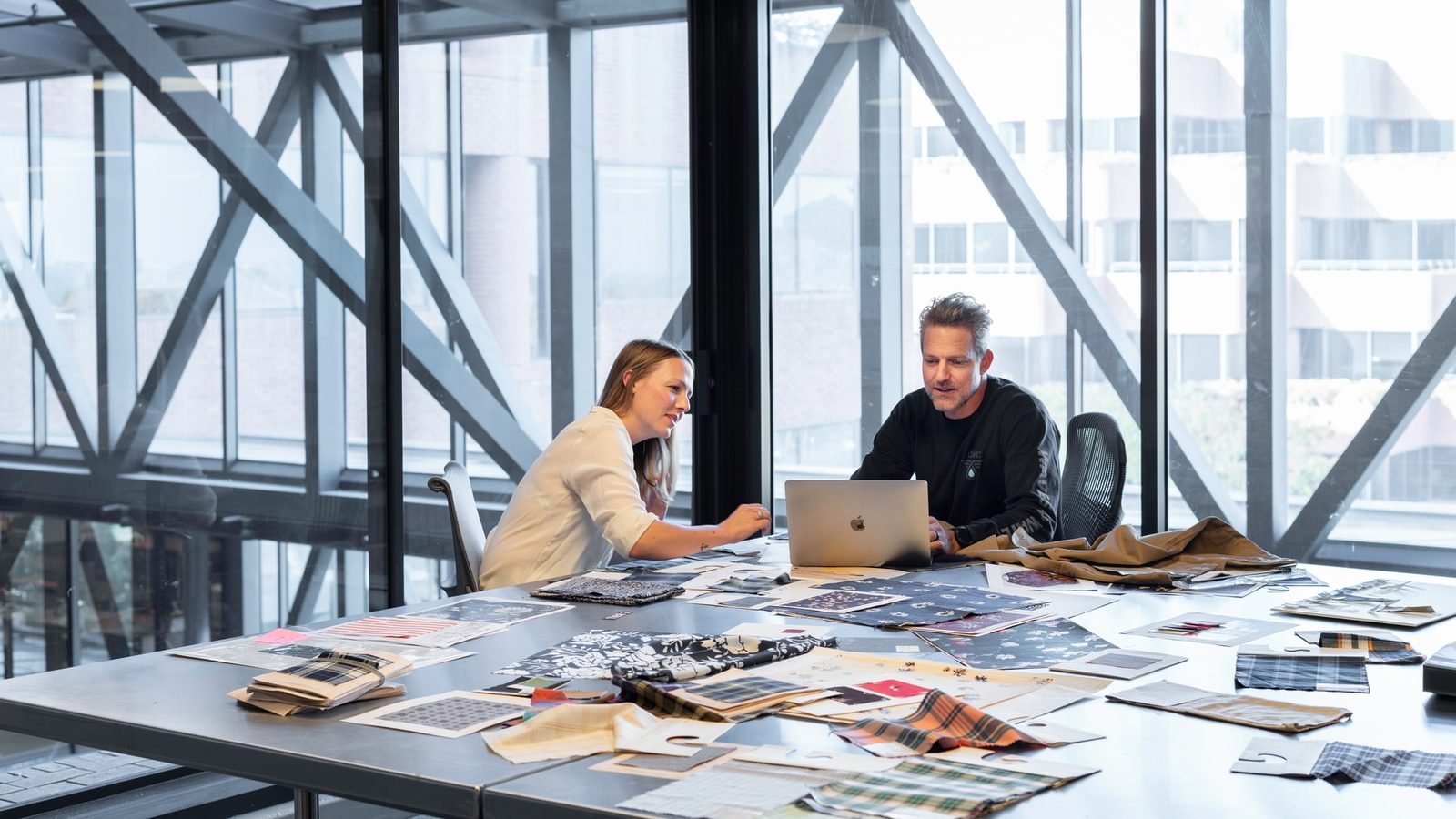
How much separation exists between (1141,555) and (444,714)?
6.20ft

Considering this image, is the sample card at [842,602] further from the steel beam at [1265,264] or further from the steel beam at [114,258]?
the steel beam at [1265,264]

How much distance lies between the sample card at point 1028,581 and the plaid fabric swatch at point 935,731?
Answer: 1177 millimetres

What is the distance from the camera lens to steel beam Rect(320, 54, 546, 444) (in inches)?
160

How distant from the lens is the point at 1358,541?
5.06 m

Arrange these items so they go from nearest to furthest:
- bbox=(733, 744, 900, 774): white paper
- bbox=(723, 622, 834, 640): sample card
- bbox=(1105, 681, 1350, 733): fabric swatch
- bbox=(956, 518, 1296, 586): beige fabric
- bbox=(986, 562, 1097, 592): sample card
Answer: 1. bbox=(733, 744, 900, 774): white paper
2. bbox=(1105, 681, 1350, 733): fabric swatch
3. bbox=(723, 622, 834, 640): sample card
4. bbox=(986, 562, 1097, 592): sample card
5. bbox=(956, 518, 1296, 586): beige fabric

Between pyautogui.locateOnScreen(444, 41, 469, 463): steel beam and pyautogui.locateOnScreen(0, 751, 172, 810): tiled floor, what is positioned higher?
pyautogui.locateOnScreen(444, 41, 469, 463): steel beam

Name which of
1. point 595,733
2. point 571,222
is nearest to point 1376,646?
point 595,733

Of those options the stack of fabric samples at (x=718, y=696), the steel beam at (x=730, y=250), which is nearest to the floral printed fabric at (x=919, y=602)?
the stack of fabric samples at (x=718, y=696)

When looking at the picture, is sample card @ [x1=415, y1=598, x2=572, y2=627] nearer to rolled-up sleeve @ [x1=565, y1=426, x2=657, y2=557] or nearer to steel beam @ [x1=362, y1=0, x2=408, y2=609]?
rolled-up sleeve @ [x1=565, y1=426, x2=657, y2=557]

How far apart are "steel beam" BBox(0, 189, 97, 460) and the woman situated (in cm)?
105

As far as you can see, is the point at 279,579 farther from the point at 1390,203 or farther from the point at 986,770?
the point at 1390,203

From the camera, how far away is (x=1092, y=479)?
13.7ft

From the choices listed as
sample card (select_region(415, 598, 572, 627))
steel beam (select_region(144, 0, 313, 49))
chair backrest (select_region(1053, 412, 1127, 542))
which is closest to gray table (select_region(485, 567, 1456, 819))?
sample card (select_region(415, 598, 572, 627))

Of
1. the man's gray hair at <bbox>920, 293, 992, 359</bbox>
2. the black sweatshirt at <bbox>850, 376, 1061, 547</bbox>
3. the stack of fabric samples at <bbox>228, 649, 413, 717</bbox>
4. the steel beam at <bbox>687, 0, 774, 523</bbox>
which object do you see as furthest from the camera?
the steel beam at <bbox>687, 0, 774, 523</bbox>
